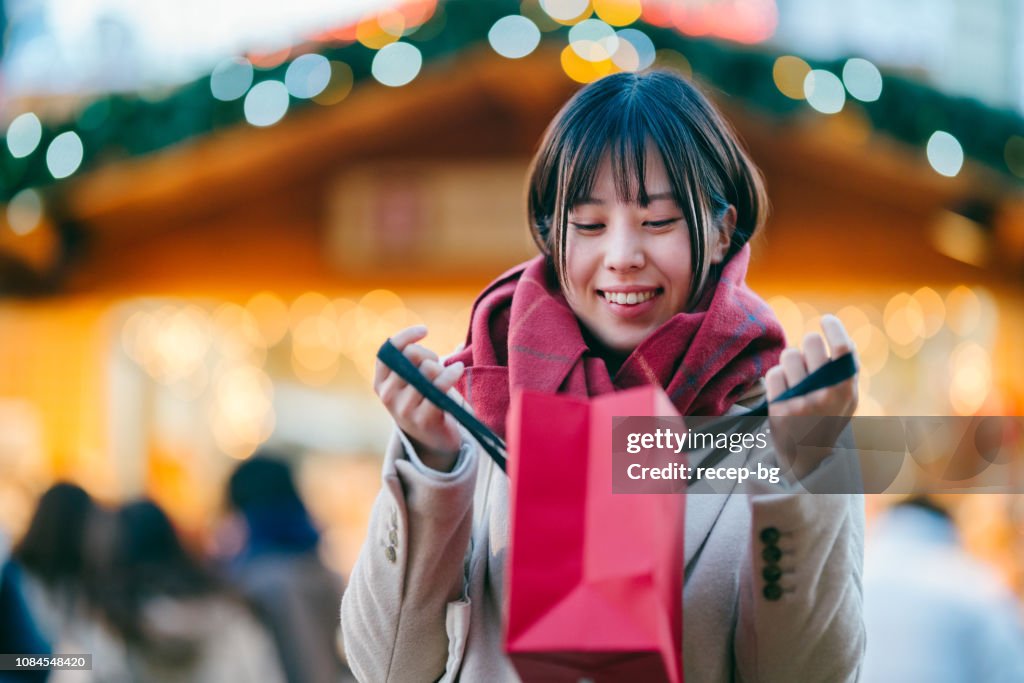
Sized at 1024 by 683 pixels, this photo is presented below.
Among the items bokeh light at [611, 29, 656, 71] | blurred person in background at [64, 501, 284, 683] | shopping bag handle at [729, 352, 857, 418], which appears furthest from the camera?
bokeh light at [611, 29, 656, 71]

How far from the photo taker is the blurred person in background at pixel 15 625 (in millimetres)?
2420

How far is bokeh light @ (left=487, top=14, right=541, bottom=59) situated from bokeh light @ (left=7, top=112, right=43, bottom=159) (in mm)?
2370

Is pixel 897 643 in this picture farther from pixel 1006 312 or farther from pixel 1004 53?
pixel 1004 53

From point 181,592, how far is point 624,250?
231 cm

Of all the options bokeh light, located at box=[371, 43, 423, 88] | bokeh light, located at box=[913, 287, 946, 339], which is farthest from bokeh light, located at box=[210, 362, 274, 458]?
bokeh light, located at box=[913, 287, 946, 339]

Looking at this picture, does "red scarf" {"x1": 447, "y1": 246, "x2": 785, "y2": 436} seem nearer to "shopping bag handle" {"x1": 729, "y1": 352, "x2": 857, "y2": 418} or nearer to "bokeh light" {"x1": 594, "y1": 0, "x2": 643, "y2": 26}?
"shopping bag handle" {"x1": 729, "y1": 352, "x2": 857, "y2": 418}

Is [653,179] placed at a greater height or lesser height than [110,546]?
greater

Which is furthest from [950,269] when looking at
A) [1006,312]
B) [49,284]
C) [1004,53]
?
[49,284]

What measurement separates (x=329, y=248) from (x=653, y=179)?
467 centimetres

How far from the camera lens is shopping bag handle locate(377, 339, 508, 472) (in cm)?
119

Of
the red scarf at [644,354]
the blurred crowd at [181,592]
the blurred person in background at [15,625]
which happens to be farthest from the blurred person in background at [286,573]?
the red scarf at [644,354]

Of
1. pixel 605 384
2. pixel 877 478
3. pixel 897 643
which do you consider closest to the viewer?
pixel 605 384

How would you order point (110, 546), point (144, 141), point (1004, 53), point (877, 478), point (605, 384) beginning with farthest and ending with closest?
1. point (1004, 53)
2. point (144, 141)
3. point (110, 546)
4. point (877, 478)
5. point (605, 384)

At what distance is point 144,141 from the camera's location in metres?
5.12
